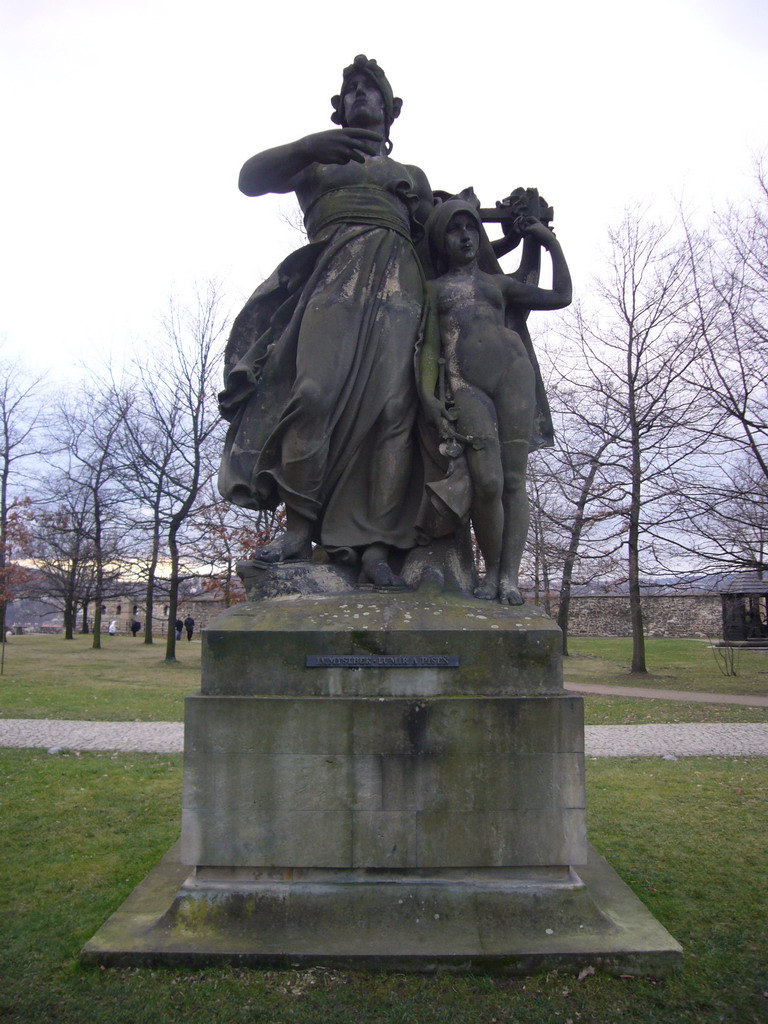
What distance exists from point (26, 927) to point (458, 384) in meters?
3.45

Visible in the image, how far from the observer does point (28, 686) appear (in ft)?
52.2

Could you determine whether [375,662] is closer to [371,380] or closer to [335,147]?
[371,380]

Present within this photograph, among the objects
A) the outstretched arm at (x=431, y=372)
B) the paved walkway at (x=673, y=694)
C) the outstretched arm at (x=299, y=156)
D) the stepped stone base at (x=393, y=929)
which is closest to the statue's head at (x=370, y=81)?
the outstretched arm at (x=299, y=156)

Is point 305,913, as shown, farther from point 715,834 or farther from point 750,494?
point 750,494

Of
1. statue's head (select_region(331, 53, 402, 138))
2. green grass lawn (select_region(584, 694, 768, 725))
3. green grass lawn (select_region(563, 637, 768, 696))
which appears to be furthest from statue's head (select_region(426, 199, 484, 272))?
green grass lawn (select_region(563, 637, 768, 696))

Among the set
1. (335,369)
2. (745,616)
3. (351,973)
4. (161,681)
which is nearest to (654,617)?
(745,616)

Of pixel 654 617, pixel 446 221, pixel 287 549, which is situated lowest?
pixel 654 617

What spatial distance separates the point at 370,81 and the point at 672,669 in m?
19.8

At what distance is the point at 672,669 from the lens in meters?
21.4

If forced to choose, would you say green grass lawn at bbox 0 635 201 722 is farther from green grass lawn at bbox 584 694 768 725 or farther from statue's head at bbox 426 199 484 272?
statue's head at bbox 426 199 484 272

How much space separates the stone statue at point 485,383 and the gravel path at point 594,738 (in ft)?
18.3

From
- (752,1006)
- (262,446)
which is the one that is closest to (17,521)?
(262,446)

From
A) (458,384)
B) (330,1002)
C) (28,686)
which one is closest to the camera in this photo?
(330,1002)

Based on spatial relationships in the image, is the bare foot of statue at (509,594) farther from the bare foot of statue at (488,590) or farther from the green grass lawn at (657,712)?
the green grass lawn at (657,712)
